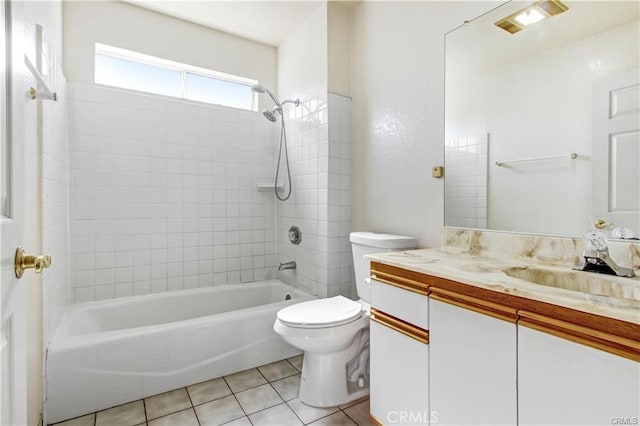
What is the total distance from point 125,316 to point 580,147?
2.83m

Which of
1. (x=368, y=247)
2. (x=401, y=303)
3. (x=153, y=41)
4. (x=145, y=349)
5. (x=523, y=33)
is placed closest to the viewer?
(x=401, y=303)

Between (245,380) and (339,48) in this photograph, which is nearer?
(245,380)

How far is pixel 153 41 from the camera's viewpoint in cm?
249

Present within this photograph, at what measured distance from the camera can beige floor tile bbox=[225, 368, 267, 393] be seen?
1.88m

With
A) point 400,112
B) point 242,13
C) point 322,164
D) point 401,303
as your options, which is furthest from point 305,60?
point 401,303

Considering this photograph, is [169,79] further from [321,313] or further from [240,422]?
[240,422]

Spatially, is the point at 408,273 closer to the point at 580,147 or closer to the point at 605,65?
the point at 580,147

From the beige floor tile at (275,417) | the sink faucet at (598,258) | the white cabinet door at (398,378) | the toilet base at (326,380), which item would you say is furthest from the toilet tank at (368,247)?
the sink faucet at (598,258)

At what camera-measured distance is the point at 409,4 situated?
1961mm

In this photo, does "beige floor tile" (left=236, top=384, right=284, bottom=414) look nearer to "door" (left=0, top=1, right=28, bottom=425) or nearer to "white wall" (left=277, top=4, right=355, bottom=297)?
"white wall" (left=277, top=4, right=355, bottom=297)

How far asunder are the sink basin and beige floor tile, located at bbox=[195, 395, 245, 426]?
1.46m

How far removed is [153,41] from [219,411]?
2620 mm

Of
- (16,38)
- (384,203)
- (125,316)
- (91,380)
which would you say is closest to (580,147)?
(384,203)

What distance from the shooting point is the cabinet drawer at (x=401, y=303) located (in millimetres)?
1235
